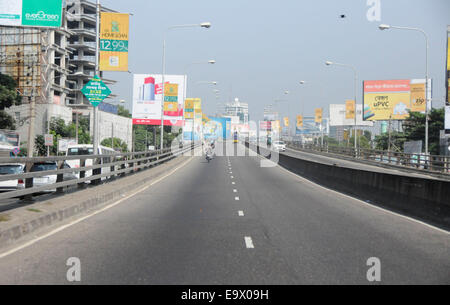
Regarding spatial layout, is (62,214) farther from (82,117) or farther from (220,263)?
(82,117)

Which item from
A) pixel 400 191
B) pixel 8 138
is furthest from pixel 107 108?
pixel 400 191

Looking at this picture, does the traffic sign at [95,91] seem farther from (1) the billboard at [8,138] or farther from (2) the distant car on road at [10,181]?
(1) the billboard at [8,138]

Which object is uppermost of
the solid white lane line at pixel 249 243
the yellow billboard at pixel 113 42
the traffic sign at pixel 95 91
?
the yellow billboard at pixel 113 42

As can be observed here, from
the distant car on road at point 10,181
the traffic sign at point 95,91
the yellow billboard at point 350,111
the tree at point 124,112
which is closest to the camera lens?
the distant car on road at point 10,181

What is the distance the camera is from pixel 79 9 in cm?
9762

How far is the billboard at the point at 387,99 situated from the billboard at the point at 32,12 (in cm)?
5184

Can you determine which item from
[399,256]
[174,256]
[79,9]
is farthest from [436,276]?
[79,9]

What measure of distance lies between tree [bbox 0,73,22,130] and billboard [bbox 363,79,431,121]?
139 feet

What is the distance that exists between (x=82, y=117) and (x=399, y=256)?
278 ft

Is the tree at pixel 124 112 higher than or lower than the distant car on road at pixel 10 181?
higher

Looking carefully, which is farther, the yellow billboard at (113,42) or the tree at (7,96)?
the tree at (7,96)

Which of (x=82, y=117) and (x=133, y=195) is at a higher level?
(x=82, y=117)

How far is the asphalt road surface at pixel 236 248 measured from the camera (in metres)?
6.48

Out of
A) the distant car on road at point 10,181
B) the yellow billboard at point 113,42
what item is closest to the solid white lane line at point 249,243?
the distant car on road at point 10,181
